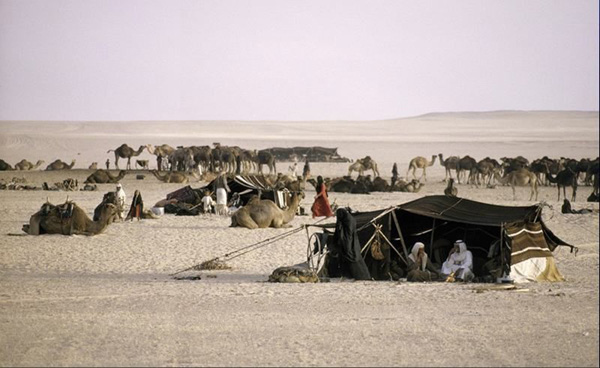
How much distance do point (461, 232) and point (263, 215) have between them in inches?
281

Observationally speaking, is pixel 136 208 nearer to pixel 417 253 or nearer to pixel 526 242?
pixel 417 253

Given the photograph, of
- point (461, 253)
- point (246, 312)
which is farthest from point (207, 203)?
point (246, 312)

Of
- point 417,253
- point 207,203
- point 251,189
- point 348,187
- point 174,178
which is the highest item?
point 251,189

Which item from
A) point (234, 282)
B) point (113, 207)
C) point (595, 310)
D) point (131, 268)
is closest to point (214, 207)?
point (113, 207)

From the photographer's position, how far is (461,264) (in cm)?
1443

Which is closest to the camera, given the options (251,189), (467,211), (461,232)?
(467,211)

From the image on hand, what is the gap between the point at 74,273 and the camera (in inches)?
630

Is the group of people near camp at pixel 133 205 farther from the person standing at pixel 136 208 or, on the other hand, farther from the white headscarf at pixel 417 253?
the white headscarf at pixel 417 253

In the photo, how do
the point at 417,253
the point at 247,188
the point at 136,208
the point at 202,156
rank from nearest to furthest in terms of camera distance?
the point at 417,253 → the point at 136,208 → the point at 247,188 → the point at 202,156

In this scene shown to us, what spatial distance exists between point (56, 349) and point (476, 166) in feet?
111

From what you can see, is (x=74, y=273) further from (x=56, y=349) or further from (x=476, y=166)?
(x=476, y=166)

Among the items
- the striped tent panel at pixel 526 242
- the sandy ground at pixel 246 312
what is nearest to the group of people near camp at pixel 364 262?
the sandy ground at pixel 246 312

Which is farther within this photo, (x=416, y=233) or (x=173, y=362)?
(x=416, y=233)

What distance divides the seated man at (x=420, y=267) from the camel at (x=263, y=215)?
737 cm
